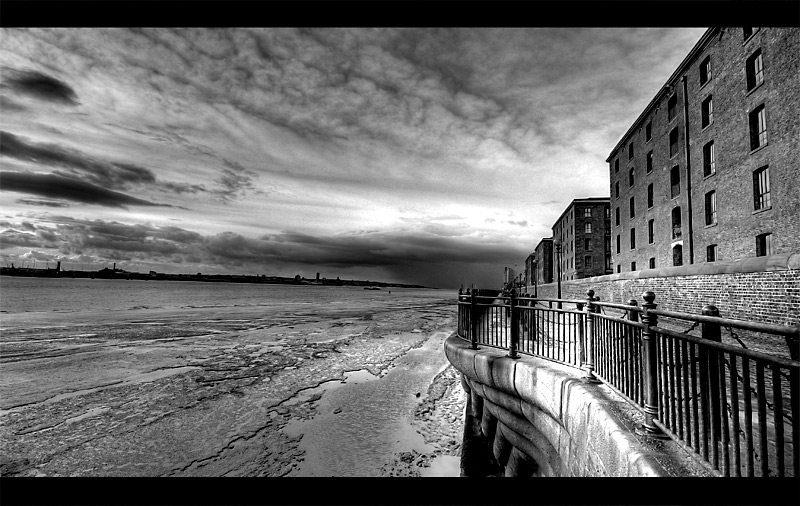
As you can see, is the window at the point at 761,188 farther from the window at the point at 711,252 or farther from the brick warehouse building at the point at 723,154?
the window at the point at 711,252

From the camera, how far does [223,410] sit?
919cm

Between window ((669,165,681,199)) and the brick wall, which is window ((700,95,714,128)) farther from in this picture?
the brick wall

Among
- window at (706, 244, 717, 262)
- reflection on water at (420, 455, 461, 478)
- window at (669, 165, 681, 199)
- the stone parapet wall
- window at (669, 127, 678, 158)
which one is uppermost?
window at (669, 127, 678, 158)

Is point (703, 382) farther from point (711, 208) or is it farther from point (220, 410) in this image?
point (711, 208)

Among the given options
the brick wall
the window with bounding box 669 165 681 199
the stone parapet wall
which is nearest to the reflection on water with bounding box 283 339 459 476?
the stone parapet wall

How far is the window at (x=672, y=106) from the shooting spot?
23.0m

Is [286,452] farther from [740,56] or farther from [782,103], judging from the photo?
[740,56]

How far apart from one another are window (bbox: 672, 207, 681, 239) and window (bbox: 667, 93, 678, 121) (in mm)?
6432

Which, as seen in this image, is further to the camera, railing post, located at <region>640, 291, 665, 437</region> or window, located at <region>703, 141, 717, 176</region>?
window, located at <region>703, 141, 717, 176</region>

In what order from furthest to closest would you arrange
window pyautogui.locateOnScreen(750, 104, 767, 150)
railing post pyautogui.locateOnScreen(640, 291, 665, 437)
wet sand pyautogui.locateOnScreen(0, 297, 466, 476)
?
window pyautogui.locateOnScreen(750, 104, 767, 150) → wet sand pyautogui.locateOnScreen(0, 297, 466, 476) → railing post pyautogui.locateOnScreen(640, 291, 665, 437)

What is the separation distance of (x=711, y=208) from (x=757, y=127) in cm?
474

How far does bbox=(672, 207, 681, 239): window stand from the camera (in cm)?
2273

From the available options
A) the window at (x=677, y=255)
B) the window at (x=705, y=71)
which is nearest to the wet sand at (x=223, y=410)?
the window at (x=677, y=255)
